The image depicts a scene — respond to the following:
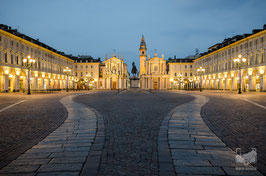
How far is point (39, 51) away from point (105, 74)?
112 feet

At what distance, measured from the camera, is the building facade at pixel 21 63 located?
3822 centimetres

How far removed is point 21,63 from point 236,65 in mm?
52989

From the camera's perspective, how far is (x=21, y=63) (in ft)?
145

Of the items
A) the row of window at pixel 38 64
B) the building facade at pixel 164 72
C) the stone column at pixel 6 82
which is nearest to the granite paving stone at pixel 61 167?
the stone column at pixel 6 82

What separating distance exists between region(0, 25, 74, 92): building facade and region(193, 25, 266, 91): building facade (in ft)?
143

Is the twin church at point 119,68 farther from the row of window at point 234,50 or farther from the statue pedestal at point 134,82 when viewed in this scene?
the statue pedestal at point 134,82

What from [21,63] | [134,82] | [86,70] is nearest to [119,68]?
[86,70]

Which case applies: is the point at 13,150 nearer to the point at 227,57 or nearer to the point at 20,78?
the point at 20,78

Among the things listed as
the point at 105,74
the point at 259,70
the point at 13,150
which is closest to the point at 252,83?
the point at 259,70

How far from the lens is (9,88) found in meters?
40.4

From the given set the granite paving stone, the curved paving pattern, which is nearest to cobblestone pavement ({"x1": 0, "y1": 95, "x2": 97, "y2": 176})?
the granite paving stone
